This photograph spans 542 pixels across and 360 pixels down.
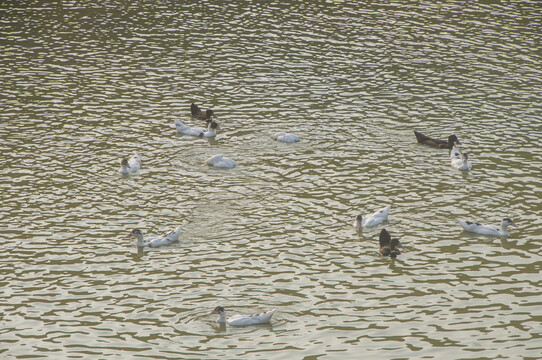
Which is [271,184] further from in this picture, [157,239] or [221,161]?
[157,239]

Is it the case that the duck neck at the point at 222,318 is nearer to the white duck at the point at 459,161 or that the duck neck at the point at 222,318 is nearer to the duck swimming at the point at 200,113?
the white duck at the point at 459,161

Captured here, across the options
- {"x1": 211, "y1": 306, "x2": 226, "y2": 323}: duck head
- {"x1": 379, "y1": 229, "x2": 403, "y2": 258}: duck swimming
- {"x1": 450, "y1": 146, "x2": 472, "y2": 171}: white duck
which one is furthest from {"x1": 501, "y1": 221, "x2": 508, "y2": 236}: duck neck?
{"x1": 211, "y1": 306, "x2": 226, "y2": 323}: duck head

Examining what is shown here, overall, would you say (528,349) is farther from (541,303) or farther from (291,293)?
(291,293)

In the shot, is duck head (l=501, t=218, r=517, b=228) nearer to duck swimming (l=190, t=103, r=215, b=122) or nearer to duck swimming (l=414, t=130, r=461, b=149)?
duck swimming (l=414, t=130, r=461, b=149)

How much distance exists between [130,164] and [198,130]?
4.01 m

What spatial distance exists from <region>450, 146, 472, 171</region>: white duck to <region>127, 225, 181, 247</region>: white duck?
31.9 feet

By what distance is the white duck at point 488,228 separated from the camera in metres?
22.6

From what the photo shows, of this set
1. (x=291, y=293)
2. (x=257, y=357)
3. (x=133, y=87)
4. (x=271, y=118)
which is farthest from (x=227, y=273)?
(x=133, y=87)

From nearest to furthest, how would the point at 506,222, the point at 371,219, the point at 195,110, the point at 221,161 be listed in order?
the point at 506,222
the point at 371,219
the point at 221,161
the point at 195,110

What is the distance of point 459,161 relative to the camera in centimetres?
2703

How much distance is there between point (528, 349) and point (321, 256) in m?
5.96

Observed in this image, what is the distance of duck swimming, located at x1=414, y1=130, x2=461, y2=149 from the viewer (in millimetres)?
28562

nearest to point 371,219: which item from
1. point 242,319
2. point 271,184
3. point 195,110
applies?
point 271,184

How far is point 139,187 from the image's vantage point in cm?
2603
